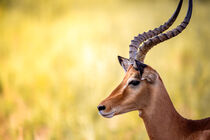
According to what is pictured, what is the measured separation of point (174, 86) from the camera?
47.6 ft

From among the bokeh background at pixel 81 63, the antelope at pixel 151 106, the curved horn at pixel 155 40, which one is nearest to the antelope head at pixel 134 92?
the antelope at pixel 151 106

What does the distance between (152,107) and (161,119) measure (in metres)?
0.21

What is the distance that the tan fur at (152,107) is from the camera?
6434mm

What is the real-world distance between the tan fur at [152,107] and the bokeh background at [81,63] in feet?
13.0

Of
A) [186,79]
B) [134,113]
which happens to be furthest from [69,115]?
[186,79]

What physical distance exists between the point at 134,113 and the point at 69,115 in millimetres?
1807

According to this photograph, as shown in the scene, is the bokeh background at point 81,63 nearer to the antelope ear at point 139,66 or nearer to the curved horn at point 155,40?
the curved horn at point 155,40

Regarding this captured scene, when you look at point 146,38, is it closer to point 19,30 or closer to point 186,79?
point 186,79

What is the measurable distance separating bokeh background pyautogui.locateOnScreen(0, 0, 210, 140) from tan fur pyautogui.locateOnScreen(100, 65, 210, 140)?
3953mm

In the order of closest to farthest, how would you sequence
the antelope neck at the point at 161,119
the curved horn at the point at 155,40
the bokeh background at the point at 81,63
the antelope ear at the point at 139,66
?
the antelope ear at the point at 139,66 → the antelope neck at the point at 161,119 → the curved horn at the point at 155,40 → the bokeh background at the point at 81,63

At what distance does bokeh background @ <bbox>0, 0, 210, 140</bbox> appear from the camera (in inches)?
499

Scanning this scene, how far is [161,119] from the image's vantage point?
650 cm

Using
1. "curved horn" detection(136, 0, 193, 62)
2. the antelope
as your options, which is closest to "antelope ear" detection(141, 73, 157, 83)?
the antelope

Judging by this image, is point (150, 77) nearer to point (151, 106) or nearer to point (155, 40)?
point (151, 106)
